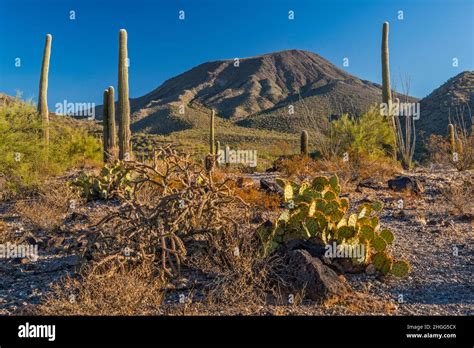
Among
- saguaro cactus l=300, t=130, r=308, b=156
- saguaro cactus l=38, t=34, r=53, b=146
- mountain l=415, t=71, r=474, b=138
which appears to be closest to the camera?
saguaro cactus l=38, t=34, r=53, b=146

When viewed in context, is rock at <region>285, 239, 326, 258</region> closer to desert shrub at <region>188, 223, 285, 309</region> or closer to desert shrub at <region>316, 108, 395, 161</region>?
desert shrub at <region>188, 223, 285, 309</region>

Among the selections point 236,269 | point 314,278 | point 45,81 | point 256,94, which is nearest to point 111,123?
point 45,81

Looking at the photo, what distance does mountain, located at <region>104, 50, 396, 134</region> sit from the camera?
198 ft

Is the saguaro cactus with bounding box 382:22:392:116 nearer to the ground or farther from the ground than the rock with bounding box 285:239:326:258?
farther from the ground

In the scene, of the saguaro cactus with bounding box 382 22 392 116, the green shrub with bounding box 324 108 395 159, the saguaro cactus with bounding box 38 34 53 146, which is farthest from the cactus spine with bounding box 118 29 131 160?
the saguaro cactus with bounding box 382 22 392 116

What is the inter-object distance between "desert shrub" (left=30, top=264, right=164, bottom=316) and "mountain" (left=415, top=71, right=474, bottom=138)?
33452mm

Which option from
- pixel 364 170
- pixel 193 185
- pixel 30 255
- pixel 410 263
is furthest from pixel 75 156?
pixel 410 263

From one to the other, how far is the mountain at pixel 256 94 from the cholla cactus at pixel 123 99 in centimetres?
2967

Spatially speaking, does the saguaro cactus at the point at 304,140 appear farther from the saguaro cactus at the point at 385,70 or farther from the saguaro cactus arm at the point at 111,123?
the saguaro cactus arm at the point at 111,123

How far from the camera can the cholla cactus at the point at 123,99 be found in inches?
589

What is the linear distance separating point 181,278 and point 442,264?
308 centimetres

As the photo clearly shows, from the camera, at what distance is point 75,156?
1762 cm

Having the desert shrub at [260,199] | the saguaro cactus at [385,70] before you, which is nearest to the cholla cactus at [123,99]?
the desert shrub at [260,199]
